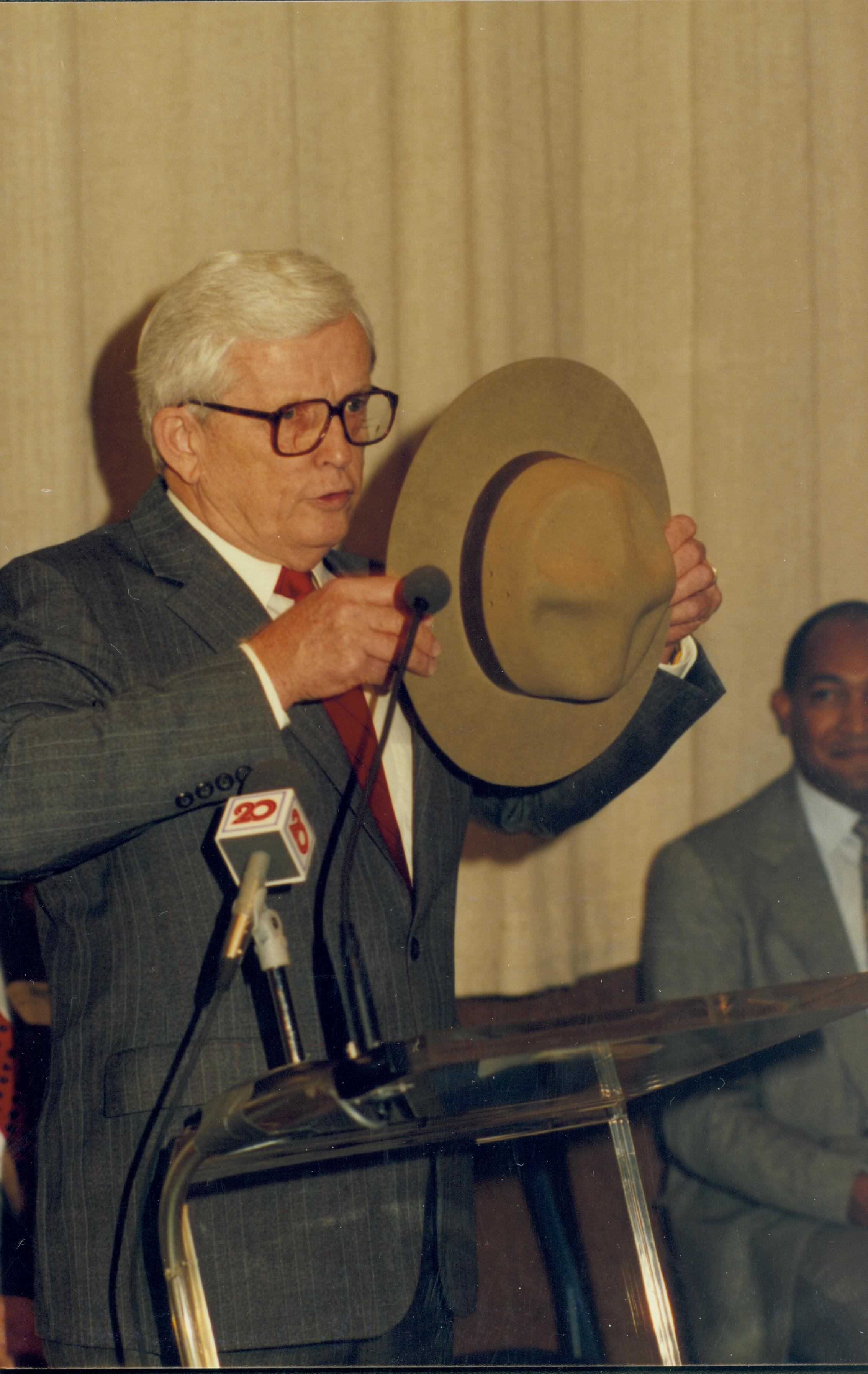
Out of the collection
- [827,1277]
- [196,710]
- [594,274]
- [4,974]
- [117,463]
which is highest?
[594,274]

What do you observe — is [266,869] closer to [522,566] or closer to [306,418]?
[522,566]

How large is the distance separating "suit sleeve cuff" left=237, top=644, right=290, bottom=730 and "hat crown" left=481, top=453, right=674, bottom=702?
0.87 ft

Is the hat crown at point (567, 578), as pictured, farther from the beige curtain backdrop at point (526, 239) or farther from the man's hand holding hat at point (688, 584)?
the beige curtain backdrop at point (526, 239)

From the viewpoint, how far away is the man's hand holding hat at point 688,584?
141 cm

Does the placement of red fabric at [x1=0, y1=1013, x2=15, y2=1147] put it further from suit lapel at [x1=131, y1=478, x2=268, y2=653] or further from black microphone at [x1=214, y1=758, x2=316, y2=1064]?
black microphone at [x1=214, y1=758, x2=316, y2=1064]

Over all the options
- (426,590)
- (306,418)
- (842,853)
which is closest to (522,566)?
(426,590)

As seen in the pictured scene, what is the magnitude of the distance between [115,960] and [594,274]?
137cm

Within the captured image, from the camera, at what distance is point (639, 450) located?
4.80 ft

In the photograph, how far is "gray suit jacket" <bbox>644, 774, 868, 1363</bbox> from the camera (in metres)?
1.51

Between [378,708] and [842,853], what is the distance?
3.07 feet

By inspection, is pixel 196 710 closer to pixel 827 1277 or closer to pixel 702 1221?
pixel 702 1221

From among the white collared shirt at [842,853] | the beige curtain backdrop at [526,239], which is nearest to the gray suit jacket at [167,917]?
the beige curtain backdrop at [526,239]

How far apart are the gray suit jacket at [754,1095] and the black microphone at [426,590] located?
822 mm

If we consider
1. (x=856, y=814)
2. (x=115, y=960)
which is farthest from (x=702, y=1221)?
(x=115, y=960)
